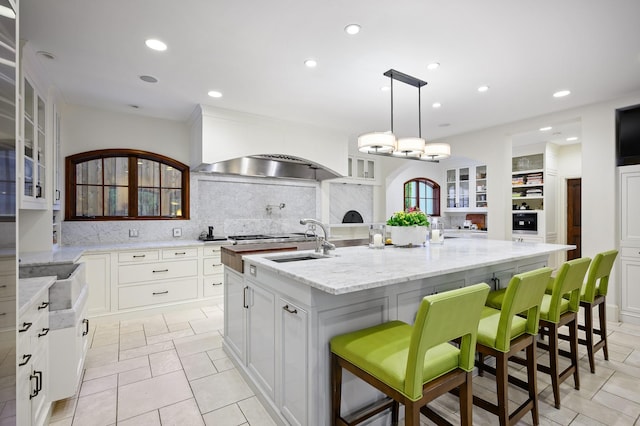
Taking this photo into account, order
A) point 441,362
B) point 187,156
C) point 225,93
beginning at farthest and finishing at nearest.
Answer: point 187,156 → point 225,93 → point 441,362

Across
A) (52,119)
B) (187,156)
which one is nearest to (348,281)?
(52,119)

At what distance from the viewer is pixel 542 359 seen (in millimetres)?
2725

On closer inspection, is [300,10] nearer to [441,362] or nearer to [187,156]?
[441,362]

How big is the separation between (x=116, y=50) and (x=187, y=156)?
213 centimetres

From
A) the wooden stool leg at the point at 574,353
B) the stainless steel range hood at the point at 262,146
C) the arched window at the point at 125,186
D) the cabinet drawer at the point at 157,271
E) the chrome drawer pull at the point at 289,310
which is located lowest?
the wooden stool leg at the point at 574,353

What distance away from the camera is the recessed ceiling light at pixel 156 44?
2.51 m

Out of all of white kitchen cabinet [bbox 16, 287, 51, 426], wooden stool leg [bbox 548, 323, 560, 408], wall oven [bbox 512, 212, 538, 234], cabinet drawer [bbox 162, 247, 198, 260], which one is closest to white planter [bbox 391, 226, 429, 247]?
wooden stool leg [bbox 548, 323, 560, 408]

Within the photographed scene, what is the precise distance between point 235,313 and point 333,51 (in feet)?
7.79

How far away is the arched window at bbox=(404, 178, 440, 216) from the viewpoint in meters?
7.94

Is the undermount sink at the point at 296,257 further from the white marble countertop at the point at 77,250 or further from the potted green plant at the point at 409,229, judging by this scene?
the white marble countertop at the point at 77,250

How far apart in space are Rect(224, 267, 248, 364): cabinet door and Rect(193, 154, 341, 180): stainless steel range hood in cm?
211

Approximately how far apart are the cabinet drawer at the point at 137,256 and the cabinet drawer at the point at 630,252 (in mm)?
5724

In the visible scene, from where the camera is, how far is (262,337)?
213cm

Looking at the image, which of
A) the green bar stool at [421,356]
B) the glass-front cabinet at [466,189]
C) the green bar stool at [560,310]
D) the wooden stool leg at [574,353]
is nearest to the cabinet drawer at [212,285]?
the green bar stool at [421,356]
